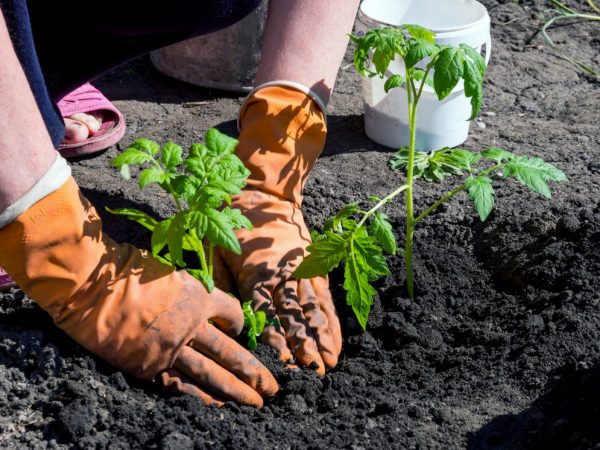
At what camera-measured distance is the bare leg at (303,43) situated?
2.63 metres

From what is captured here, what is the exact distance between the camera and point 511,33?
4.31 meters

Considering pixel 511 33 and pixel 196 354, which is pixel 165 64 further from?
pixel 196 354

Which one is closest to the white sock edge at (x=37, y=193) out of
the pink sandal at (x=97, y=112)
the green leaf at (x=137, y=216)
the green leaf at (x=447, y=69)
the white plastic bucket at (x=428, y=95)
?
the green leaf at (x=137, y=216)

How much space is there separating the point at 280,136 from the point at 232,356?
71cm

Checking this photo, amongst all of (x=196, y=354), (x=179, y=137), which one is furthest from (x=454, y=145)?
(x=196, y=354)

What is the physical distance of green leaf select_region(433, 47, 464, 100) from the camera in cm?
209

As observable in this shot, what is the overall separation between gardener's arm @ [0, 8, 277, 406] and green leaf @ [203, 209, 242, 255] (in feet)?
0.99

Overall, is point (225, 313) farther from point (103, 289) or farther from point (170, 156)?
point (170, 156)

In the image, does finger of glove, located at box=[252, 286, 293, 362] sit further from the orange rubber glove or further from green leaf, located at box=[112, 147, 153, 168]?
green leaf, located at box=[112, 147, 153, 168]

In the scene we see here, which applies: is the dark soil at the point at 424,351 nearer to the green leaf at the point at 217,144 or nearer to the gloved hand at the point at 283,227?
the gloved hand at the point at 283,227

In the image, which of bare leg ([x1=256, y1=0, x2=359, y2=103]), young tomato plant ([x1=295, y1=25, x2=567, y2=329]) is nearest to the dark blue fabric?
bare leg ([x1=256, y1=0, x2=359, y2=103])

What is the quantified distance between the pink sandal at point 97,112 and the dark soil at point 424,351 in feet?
0.20

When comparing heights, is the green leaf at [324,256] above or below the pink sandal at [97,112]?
above

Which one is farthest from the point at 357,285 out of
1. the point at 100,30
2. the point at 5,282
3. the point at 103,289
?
the point at 100,30
